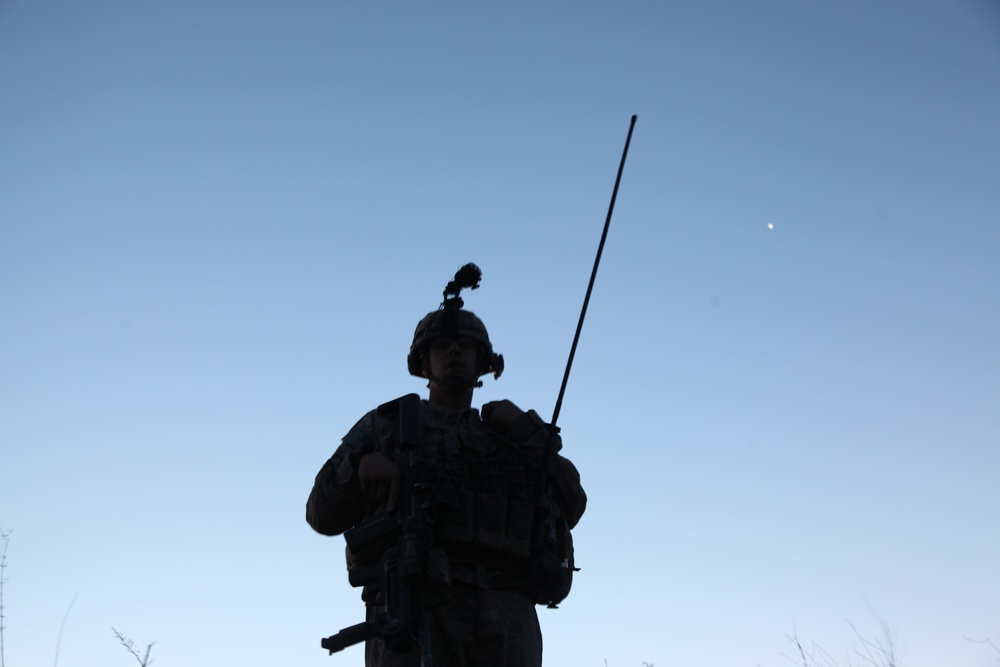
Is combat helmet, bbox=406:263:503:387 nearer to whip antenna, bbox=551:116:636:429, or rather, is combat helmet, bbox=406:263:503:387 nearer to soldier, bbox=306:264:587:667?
soldier, bbox=306:264:587:667

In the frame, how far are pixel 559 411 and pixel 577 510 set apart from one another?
0.62 meters

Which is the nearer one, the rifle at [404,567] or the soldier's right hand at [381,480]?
the rifle at [404,567]

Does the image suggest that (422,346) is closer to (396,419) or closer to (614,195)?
(396,419)

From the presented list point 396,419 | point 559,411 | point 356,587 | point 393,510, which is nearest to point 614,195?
point 559,411

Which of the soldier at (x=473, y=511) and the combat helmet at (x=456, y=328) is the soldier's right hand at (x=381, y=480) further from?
the combat helmet at (x=456, y=328)

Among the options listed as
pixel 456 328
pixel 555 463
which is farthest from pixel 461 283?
pixel 555 463

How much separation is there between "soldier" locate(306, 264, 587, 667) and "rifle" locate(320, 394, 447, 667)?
0.11 feet

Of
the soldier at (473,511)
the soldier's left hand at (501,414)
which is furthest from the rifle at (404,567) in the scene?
the soldier's left hand at (501,414)

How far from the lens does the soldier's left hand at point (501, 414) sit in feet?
21.5

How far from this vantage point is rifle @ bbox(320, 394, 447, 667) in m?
5.45

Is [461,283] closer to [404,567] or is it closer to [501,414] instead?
[501,414]

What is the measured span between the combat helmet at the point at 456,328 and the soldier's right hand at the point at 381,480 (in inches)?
44.4

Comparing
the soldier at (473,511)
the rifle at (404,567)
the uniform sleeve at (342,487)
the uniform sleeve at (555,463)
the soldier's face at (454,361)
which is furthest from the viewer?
the soldier's face at (454,361)

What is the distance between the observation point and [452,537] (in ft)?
19.5
